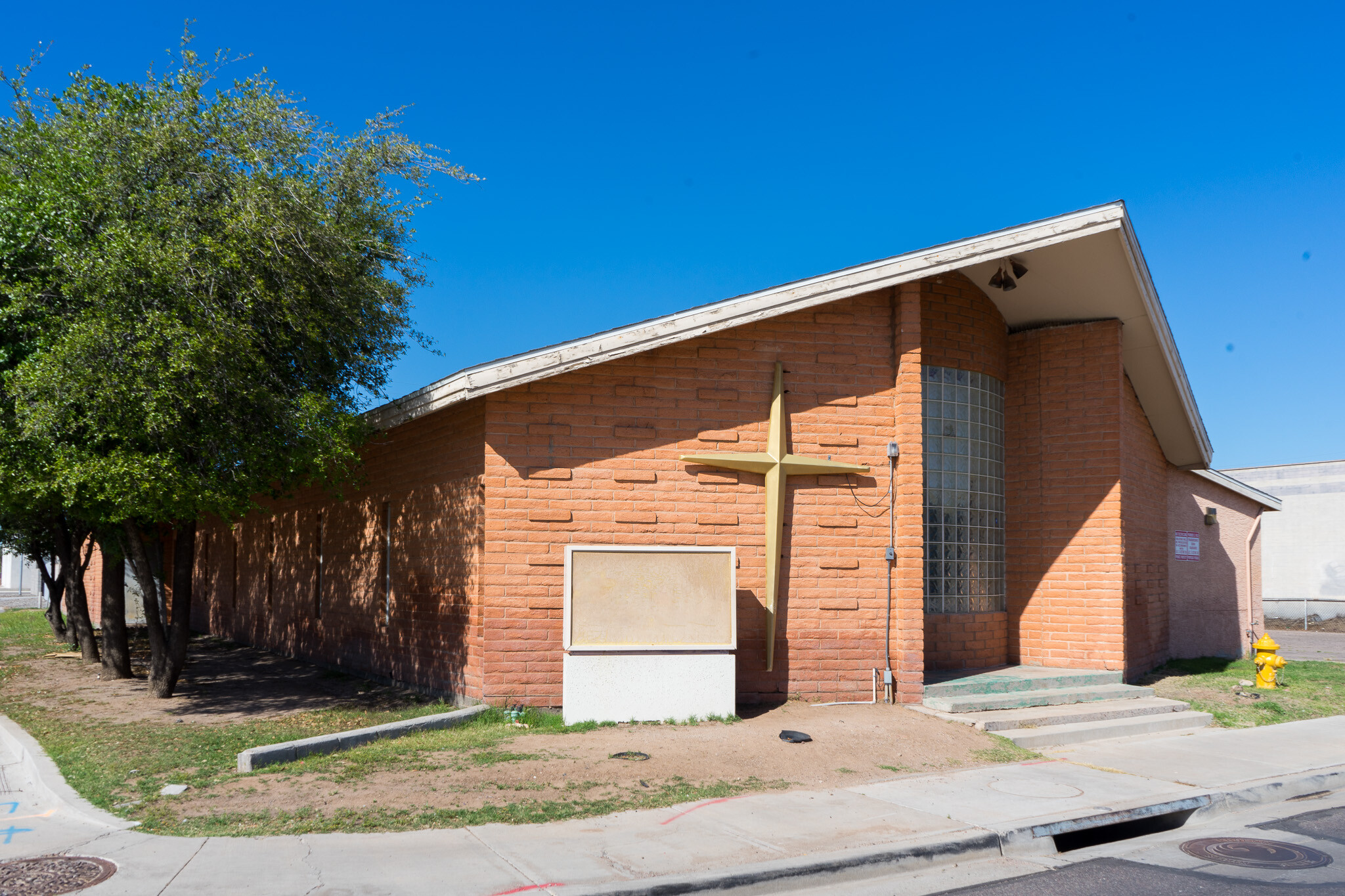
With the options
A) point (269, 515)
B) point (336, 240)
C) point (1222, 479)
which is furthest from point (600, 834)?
point (1222, 479)

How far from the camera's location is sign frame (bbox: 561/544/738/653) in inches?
380

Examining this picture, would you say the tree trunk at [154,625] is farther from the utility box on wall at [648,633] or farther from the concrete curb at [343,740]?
the utility box on wall at [648,633]

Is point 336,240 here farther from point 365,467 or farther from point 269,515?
point 269,515

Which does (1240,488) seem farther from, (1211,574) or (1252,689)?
(1252,689)

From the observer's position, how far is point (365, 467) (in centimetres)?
1389

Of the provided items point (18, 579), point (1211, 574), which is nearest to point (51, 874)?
point (1211, 574)

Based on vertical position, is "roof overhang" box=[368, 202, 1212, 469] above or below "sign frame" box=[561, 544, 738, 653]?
above

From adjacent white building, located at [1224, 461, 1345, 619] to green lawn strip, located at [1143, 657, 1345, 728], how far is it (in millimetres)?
20974

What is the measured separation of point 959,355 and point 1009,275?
1208 mm

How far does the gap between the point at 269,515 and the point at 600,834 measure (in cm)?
1456

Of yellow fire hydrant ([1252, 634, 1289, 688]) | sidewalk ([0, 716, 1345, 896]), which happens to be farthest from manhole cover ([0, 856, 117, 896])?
yellow fire hydrant ([1252, 634, 1289, 688])

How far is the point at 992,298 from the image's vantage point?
13.2 metres

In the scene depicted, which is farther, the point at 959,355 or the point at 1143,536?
the point at 1143,536

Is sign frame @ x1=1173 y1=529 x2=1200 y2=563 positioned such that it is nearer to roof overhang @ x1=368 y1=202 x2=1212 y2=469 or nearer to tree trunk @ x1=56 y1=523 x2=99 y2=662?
roof overhang @ x1=368 y1=202 x2=1212 y2=469
